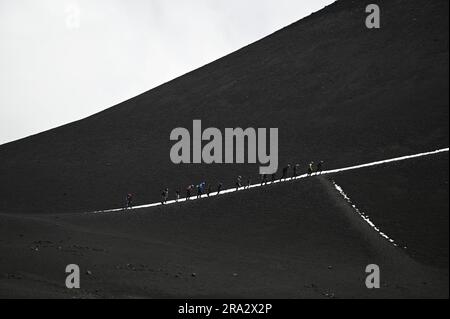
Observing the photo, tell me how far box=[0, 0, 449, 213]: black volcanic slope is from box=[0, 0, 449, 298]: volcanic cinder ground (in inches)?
Result: 6.9

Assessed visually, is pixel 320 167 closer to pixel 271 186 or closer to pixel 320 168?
pixel 320 168

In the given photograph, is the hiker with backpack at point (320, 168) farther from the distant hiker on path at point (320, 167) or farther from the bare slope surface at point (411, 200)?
the bare slope surface at point (411, 200)

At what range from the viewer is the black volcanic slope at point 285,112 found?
4700 cm

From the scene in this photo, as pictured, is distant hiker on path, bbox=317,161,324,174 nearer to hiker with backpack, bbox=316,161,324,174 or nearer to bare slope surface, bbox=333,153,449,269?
hiker with backpack, bbox=316,161,324,174

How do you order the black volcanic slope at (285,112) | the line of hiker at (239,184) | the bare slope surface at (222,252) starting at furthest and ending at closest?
the black volcanic slope at (285,112), the line of hiker at (239,184), the bare slope surface at (222,252)

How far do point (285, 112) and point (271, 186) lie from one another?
1772cm

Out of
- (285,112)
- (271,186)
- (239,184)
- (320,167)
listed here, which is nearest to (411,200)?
(320,167)

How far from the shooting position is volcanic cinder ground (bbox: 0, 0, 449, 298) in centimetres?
2784

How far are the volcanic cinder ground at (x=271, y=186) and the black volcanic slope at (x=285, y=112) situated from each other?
0.18 metres

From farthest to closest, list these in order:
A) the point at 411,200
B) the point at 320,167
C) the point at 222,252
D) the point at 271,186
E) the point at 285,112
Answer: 1. the point at 285,112
2. the point at 320,167
3. the point at 271,186
4. the point at 411,200
5. the point at 222,252

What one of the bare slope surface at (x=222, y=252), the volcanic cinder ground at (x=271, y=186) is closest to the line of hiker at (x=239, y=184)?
the volcanic cinder ground at (x=271, y=186)

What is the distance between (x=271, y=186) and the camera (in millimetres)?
39219

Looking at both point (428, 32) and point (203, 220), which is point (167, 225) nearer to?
point (203, 220)

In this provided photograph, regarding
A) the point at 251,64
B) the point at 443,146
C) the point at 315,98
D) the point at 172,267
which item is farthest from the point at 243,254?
the point at 251,64
